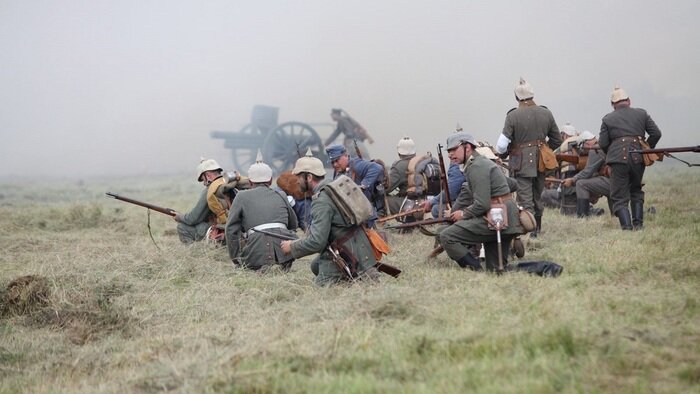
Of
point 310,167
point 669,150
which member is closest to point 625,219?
point 669,150

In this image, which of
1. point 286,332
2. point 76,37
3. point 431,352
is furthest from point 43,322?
point 76,37

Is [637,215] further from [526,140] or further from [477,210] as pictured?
[477,210]

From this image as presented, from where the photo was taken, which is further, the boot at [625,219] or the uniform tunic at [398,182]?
the uniform tunic at [398,182]

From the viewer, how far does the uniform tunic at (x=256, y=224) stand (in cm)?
750

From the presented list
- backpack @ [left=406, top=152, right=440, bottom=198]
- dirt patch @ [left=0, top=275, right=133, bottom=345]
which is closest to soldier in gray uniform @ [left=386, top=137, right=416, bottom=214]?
backpack @ [left=406, top=152, right=440, bottom=198]

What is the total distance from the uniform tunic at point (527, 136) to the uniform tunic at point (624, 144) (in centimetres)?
60

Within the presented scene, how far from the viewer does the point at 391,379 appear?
4.00m

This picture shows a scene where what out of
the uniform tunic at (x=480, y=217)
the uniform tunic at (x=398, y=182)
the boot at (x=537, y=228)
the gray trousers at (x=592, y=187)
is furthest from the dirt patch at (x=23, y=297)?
the gray trousers at (x=592, y=187)

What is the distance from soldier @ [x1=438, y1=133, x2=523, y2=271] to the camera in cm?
677

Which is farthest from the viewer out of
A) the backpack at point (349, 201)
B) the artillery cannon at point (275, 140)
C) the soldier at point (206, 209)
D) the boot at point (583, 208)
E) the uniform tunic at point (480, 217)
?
the artillery cannon at point (275, 140)

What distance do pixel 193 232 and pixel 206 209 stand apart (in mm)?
335

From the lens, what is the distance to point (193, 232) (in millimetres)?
9086

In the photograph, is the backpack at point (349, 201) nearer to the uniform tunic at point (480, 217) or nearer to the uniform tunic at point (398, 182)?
the uniform tunic at point (480, 217)

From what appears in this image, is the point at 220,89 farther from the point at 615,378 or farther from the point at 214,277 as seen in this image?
→ the point at 615,378
